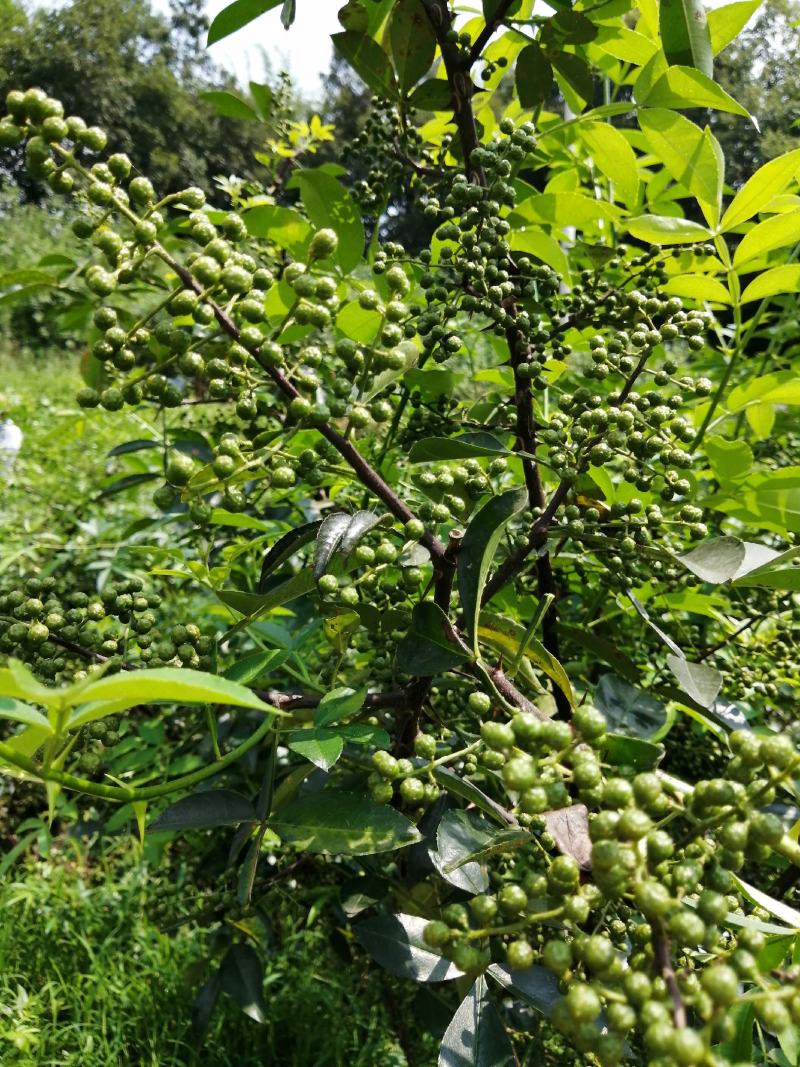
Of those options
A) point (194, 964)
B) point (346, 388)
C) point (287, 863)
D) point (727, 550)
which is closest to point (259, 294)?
point (346, 388)

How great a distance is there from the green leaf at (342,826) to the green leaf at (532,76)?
3.66ft

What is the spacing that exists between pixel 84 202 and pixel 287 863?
50.6 inches

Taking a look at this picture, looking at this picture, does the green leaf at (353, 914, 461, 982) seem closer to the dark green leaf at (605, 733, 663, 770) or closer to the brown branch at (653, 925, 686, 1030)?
the dark green leaf at (605, 733, 663, 770)

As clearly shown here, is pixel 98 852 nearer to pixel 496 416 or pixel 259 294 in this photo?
pixel 496 416

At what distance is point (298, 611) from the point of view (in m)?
1.86

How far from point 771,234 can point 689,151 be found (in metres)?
0.17

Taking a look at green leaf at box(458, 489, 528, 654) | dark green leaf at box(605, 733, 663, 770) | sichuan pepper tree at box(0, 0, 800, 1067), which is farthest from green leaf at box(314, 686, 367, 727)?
dark green leaf at box(605, 733, 663, 770)

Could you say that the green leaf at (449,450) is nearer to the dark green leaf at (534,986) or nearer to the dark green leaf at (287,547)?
the dark green leaf at (287,547)

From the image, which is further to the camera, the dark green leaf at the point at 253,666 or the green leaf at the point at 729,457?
the green leaf at the point at 729,457

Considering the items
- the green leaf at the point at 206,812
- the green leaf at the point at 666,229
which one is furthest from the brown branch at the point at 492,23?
the green leaf at the point at 206,812

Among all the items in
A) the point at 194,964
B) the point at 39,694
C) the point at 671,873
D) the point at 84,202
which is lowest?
the point at 194,964

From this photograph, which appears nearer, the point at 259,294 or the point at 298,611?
the point at 259,294

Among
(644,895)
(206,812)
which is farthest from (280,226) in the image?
(644,895)

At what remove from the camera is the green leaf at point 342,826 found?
33.7 inches
